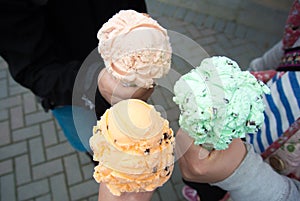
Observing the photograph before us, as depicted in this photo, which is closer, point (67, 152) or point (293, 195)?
point (293, 195)

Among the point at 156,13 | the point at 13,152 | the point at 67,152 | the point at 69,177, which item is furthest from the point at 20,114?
the point at 156,13

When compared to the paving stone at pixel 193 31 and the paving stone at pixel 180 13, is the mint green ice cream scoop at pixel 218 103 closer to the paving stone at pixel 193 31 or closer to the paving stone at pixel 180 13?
the paving stone at pixel 193 31

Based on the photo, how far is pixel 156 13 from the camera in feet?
10.5

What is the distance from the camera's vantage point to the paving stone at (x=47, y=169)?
2244 millimetres

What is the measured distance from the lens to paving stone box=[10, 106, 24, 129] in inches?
99.4

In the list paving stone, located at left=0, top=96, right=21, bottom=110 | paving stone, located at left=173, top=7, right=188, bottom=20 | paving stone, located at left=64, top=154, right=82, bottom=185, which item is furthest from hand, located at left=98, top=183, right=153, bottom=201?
paving stone, located at left=173, top=7, right=188, bottom=20

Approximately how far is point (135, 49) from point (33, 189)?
1.73 m

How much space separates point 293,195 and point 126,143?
55 cm

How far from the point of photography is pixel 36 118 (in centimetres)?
258

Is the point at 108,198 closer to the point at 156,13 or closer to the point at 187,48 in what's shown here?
the point at 187,48

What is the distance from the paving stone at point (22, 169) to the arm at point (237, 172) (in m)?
1.67

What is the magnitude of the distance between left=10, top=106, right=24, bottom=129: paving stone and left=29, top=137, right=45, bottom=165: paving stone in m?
0.21

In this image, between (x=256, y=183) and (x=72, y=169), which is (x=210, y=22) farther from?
(x=256, y=183)

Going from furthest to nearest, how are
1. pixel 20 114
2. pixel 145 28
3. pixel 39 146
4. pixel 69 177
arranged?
pixel 20 114
pixel 39 146
pixel 69 177
pixel 145 28
